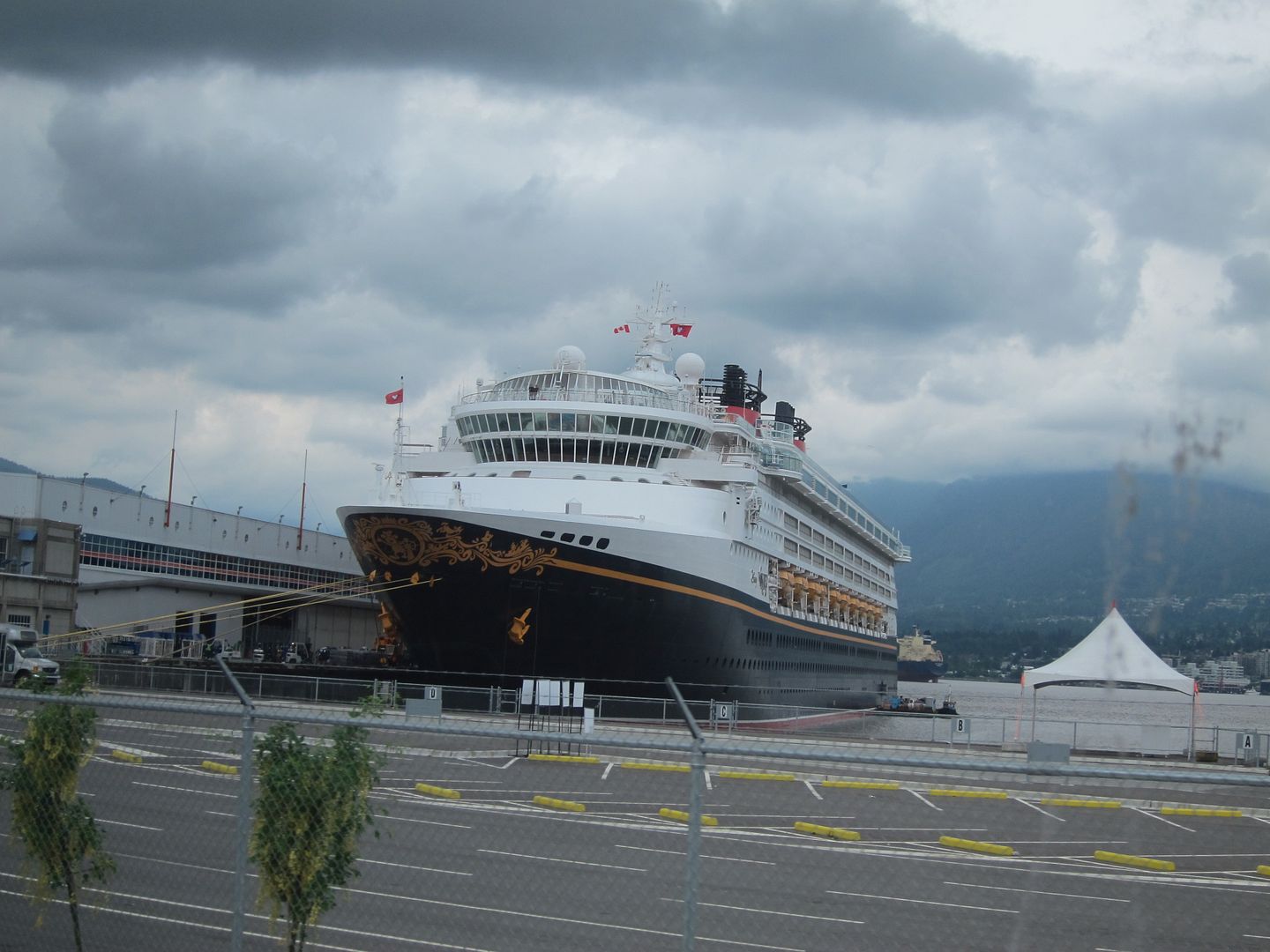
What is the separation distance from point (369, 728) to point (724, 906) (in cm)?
288

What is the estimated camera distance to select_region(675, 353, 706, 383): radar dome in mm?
50125

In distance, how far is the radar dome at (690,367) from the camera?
50125mm

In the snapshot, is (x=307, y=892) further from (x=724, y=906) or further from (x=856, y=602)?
(x=856, y=602)

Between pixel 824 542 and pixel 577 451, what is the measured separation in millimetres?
23713

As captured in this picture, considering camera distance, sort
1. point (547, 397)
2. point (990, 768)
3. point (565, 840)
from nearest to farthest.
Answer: point (990, 768) < point (565, 840) < point (547, 397)

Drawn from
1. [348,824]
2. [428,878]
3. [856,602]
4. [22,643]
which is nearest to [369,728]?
[348,824]

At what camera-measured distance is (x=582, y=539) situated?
33.7 meters

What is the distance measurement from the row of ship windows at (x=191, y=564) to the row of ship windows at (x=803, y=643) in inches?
726

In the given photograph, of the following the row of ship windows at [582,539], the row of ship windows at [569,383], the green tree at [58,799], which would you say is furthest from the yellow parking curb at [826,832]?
the row of ship windows at [569,383]

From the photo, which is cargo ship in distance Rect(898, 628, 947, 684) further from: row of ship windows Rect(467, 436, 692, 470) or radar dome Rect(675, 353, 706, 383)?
row of ship windows Rect(467, 436, 692, 470)

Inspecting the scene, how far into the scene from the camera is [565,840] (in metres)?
11.1

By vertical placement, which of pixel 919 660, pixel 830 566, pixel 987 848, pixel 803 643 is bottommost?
pixel 919 660

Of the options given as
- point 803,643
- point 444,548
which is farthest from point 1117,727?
point 444,548

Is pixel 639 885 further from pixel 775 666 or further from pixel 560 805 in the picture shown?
pixel 775 666
